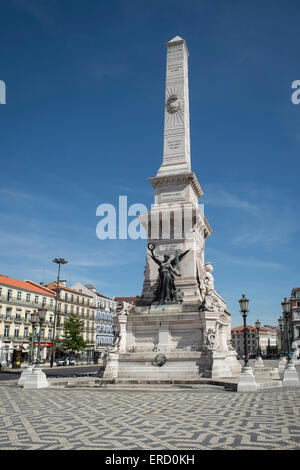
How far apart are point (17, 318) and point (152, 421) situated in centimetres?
4678

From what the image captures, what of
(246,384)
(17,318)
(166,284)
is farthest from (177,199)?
(17,318)

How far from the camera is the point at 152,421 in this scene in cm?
806

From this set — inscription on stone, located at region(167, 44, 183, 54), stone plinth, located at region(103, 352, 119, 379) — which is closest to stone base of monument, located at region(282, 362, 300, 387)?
stone plinth, located at region(103, 352, 119, 379)

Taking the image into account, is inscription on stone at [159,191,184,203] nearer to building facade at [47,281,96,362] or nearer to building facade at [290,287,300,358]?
building facade at [47,281,96,362]

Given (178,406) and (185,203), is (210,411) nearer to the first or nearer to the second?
(178,406)

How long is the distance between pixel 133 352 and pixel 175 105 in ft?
50.3

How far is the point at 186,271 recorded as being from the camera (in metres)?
20.8

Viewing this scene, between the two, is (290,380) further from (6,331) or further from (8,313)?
(8,313)

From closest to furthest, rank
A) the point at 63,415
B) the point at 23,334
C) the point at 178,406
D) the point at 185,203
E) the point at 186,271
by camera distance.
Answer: the point at 63,415
the point at 178,406
the point at 186,271
the point at 185,203
the point at 23,334

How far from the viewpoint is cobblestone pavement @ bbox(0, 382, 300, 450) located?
20.4ft

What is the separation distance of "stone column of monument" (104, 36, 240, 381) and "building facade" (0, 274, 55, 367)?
1127 inches

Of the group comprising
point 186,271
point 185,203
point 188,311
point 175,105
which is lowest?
point 188,311
